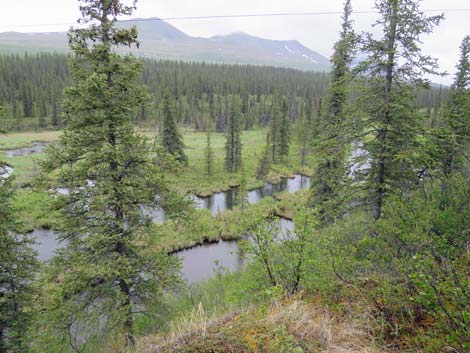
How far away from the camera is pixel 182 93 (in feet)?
329

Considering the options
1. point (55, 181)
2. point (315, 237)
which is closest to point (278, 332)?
point (315, 237)

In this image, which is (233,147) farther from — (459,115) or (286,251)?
(286,251)

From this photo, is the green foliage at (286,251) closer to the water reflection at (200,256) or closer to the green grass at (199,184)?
the green grass at (199,184)

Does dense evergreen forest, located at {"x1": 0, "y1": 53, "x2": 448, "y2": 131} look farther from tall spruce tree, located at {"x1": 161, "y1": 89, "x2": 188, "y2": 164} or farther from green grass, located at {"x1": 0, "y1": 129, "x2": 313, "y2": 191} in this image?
tall spruce tree, located at {"x1": 161, "y1": 89, "x2": 188, "y2": 164}

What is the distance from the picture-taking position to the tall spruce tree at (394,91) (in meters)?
10.2

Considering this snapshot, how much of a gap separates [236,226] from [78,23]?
21.6m

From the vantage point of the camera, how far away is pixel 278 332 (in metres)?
4.05

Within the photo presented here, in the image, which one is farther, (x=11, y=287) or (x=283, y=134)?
(x=283, y=134)

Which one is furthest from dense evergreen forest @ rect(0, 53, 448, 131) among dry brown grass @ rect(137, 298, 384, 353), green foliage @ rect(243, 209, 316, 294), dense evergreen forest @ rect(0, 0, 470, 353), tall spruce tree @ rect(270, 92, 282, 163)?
dry brown grass @ rect(137, 298, 384, 353)

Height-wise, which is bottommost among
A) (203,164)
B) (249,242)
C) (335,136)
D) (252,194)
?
(252,194)

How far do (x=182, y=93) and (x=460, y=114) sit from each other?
90819 millimetres

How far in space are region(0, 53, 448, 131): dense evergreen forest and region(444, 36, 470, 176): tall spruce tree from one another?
48.7 meters

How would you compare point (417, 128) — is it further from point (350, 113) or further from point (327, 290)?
point (327, 290)

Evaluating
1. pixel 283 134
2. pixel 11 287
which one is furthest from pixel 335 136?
pixel 283 134
